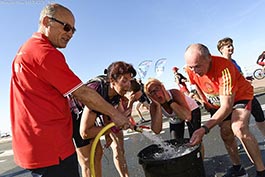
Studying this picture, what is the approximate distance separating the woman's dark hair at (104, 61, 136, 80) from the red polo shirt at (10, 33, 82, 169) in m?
0.83

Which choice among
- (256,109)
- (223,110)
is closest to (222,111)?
(223,110)

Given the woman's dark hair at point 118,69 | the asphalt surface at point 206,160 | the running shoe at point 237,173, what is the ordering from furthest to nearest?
the asphalt surface at point 206,160 < the running shoe at point 237,173 < the woman's dark hair at point 118,69

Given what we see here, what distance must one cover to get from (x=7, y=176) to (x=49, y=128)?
186 inches

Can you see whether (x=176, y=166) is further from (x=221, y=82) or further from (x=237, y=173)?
(x=237, y=173)

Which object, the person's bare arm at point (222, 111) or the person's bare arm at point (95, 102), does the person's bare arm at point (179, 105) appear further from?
the person's bare arm at point (95, 102)

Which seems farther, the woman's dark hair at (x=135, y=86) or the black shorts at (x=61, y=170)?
the woman's dark hair at (x=135, y=86)

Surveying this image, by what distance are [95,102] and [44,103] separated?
1.03ft

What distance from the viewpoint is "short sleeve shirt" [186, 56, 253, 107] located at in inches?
111

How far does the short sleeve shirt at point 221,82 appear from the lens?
2.83m

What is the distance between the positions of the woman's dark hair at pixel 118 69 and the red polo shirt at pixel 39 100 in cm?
83

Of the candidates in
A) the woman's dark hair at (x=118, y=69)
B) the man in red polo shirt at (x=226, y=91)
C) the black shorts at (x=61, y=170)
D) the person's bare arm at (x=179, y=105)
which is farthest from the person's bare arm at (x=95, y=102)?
→ the person's bare arm at (x=179, y=105)

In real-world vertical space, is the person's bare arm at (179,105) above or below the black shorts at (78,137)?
above

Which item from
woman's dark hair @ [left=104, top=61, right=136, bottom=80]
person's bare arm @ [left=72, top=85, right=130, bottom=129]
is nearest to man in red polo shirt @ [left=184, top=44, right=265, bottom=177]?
woman's dark hair @ [left=104, top=61, right=136, bottom=80]

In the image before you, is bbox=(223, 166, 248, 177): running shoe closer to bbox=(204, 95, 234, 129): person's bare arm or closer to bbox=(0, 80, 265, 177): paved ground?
bbox=(0, 80, 265, 177): paved ground
